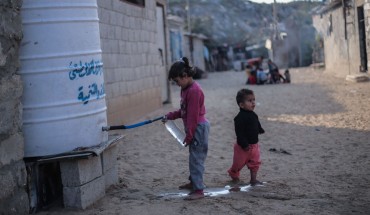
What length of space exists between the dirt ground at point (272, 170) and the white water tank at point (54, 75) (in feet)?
2.00

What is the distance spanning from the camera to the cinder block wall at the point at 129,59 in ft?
27.6

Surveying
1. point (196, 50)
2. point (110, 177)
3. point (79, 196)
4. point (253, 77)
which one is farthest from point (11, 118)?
point (196, 50)

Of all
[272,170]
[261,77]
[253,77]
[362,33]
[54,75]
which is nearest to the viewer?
[54,75]

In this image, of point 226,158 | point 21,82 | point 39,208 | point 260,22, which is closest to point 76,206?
point 39,208

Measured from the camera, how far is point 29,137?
369 cm

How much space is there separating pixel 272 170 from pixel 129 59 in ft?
16.1

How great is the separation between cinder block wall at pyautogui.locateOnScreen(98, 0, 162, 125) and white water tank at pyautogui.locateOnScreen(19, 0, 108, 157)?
169 inches

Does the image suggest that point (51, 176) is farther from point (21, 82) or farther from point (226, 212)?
point (226, 212)

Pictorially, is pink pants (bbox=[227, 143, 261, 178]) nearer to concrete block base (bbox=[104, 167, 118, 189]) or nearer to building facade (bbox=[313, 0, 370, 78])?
concrete block base (bbox=[104, 167, 118, 189])

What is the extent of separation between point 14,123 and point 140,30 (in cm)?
723

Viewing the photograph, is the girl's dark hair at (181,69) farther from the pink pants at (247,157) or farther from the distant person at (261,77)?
the distant person at (261,77)

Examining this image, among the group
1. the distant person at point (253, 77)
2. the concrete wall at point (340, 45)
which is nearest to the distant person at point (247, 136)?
the concrete wall at point (340, 45)

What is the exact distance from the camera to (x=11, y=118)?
344 cm

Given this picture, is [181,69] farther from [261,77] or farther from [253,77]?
[253,77]
